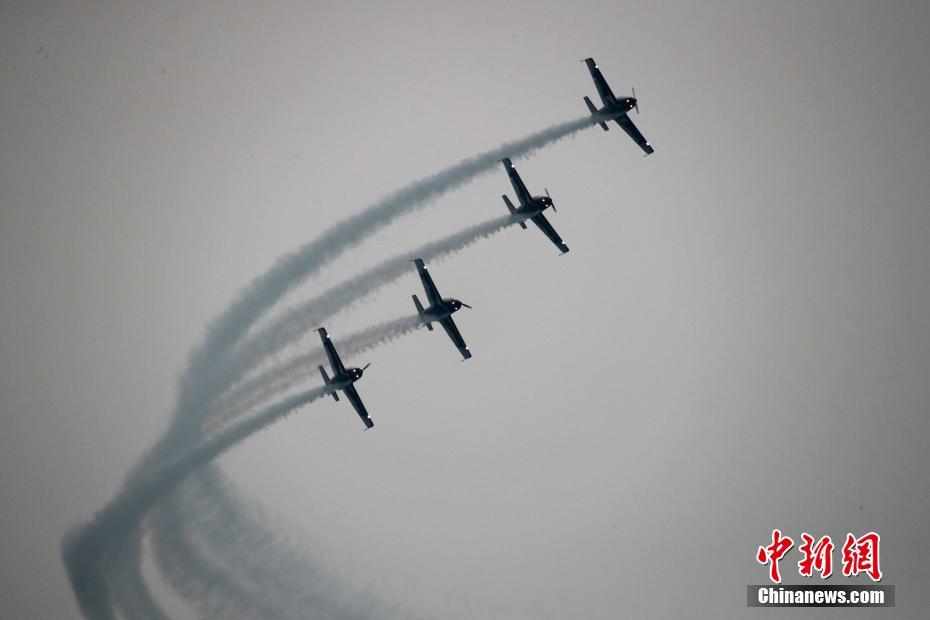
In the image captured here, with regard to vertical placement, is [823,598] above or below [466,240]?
below

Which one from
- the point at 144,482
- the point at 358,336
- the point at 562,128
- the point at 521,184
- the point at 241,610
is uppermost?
the point at 562,128

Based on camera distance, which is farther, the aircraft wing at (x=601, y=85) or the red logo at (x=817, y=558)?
the red logo at (x=817, y=558)

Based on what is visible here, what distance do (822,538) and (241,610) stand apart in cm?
3738

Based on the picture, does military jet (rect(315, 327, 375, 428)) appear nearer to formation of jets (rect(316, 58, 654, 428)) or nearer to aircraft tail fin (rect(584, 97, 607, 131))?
formation of jets (rect(316, 58, 654, 428))

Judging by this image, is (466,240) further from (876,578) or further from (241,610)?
(876,578)

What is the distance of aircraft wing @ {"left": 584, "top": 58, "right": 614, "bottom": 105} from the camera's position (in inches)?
1661

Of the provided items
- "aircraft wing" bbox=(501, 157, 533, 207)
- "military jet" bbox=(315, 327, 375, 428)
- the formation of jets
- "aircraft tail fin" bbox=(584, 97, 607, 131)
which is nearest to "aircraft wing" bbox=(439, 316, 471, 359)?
the formation of jets

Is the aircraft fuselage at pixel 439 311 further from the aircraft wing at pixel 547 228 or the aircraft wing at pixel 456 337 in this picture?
the aircraft wing at pixel 547 228

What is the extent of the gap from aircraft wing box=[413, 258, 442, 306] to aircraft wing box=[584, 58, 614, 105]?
43.4 ft

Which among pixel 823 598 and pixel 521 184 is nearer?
pixel 521 184

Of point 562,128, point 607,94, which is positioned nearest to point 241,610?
point 562,128

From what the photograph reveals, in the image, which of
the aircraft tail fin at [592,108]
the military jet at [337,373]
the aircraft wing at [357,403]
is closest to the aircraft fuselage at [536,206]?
the aircraft tail fin at [592,108]

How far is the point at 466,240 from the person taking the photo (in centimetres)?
4009

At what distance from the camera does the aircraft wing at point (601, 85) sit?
4219 cm
